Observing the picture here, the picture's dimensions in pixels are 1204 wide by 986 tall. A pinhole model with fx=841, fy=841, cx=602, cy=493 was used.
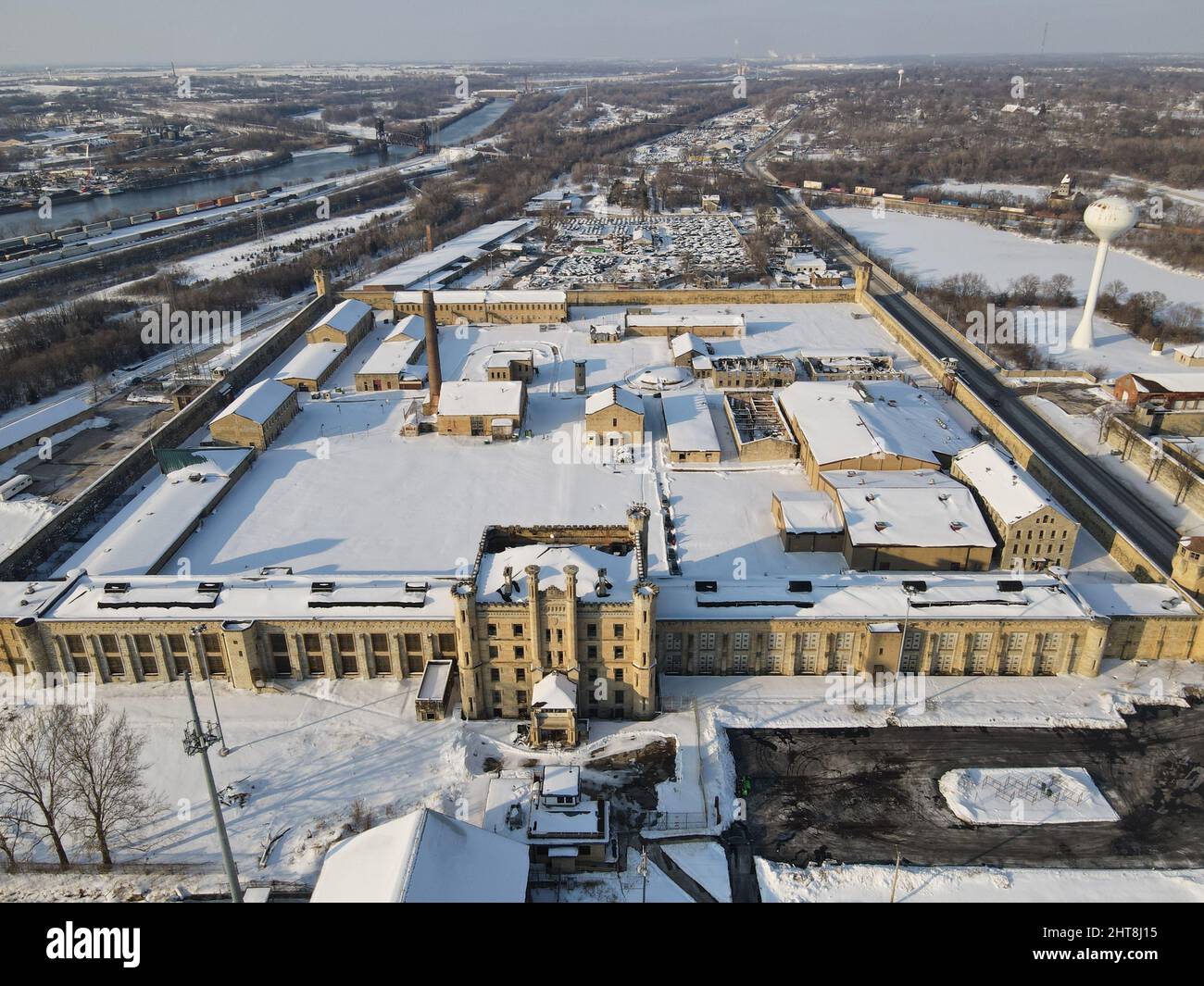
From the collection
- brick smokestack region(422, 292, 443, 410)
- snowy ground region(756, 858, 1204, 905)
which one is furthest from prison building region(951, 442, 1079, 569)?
brick smokestack region(422, 292, 443, 410)

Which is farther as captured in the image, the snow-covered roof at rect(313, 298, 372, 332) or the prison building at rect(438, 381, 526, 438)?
the snow-covered roof at rect(313, 298, 372, 332)

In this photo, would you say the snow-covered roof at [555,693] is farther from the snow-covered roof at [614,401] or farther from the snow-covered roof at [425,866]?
the snow-covered roof at [614,401]

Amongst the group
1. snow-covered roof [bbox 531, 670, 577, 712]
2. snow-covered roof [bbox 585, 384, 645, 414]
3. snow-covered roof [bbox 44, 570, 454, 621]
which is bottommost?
snow-covered roof [bbox 531, 670, 577, 712]

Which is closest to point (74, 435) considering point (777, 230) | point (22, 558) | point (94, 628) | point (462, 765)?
point (22, 558)

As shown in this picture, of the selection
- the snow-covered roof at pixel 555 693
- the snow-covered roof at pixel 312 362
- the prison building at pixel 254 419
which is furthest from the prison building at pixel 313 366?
the snow-covered roof at pixel 555 693

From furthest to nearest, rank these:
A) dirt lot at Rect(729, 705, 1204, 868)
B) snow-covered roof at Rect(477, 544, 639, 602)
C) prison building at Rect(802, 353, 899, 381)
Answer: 1. prison building at Rect(802, 353, 899, 381)
2. snow-covered roof at Rect(477, 544, 639, 602)
3. dirt lot at Rect(729, 705, 1204, 868)

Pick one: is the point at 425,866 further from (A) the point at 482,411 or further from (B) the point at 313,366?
(B) the point at 313,366

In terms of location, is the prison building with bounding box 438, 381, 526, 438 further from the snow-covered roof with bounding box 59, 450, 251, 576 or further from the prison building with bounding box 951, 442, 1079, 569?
the prison building with bounding box 951, 442, 1079, 569
